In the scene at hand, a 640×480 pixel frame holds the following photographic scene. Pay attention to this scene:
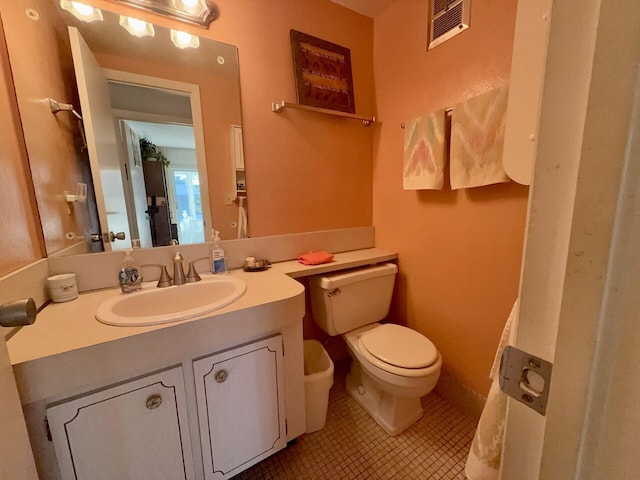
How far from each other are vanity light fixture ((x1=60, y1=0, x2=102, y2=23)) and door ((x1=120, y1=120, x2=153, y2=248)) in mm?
403

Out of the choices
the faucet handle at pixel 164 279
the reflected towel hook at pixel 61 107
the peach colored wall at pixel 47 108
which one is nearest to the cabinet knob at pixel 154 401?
the faucet handle at pixel 164 279

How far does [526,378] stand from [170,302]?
117cm

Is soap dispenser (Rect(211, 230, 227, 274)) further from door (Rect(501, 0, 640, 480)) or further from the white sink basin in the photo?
door (Rect(501, 0, 640, 480))

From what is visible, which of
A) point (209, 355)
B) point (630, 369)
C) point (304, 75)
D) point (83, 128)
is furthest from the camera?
point (304, 75)

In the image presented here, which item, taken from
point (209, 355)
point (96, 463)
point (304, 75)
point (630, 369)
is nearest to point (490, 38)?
point (304, 75)

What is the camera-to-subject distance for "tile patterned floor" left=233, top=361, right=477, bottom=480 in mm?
1148

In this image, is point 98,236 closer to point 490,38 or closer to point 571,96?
point 571,96

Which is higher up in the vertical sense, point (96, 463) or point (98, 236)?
point (98, 236)

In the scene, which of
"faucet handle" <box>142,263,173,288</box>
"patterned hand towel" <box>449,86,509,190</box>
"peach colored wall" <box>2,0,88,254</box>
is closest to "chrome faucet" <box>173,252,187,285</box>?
"faucet handle" <box>142,263,173,288</box>

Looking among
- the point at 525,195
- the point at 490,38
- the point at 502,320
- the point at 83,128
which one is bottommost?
the point at 502,320

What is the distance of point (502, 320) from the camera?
1236 millimetres

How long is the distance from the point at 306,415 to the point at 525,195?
138 cm

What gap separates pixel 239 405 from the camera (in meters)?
0.98

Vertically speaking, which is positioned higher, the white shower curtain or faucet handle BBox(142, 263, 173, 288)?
faucet handle BBox(142, 263, 173, 288)
